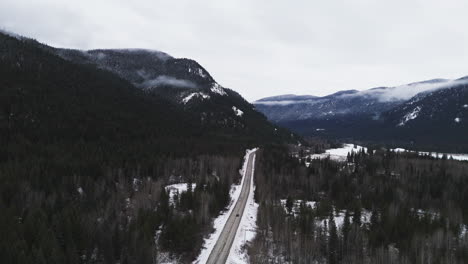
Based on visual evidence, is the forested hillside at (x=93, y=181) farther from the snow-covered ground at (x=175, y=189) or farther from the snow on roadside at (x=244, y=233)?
the snow on roadside at (x=244, y=233)

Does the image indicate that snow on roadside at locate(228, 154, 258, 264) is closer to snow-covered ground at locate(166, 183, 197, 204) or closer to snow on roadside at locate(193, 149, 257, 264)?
snow on roadside at locate(193, 149, 257, 264)

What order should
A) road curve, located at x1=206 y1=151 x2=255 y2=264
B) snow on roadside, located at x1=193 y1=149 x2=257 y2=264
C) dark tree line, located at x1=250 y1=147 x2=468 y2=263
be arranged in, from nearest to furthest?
road curve, located at x1=206 y1=151 x2=255 y2=264, snow on roadside, located at x1=193 y1=149 x2=257 y2=264, dark tree line, located at x1=250 y1=147 x2=468 y2=263

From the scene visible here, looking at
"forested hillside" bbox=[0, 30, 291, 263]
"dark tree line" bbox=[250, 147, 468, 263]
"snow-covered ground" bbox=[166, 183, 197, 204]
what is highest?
"forested hillside" bbox=[0, 30, 291, 263]

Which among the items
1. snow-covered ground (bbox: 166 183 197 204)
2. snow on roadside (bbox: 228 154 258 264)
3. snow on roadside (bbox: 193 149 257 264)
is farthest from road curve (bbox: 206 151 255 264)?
snow-covered ground (bbox: 166 183 197 204)

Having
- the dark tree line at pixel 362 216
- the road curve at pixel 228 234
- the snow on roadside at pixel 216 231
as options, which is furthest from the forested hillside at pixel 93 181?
the dark tree line at pixel 362 216

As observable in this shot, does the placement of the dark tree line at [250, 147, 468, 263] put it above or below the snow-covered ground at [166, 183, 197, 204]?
below

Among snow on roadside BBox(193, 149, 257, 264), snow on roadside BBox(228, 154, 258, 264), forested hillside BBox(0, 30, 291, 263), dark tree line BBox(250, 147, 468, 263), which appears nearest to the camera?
forested hillside BBox(0, 30, 291, 263)

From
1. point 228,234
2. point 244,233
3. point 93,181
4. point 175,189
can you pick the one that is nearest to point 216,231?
point 228,234

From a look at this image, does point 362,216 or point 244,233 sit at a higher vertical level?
point 244,233

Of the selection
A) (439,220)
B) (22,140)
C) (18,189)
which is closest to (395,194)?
(439,220)

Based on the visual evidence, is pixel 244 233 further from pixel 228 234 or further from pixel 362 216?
pixel 362 216
